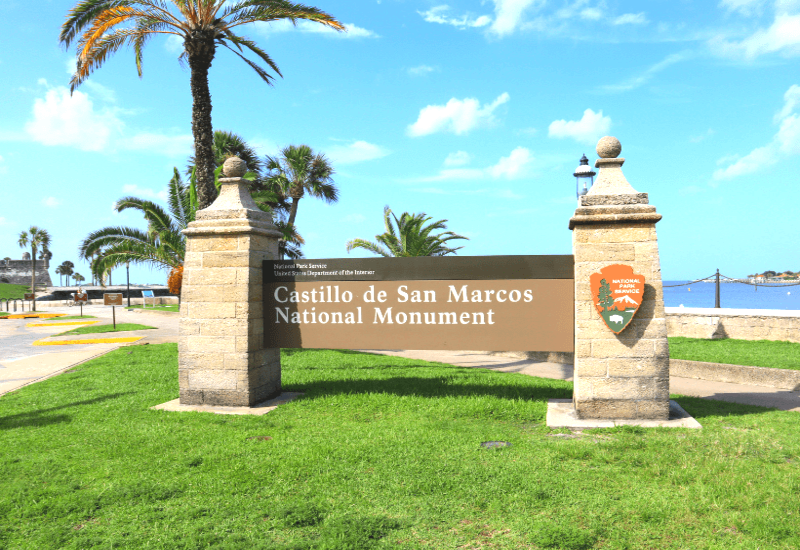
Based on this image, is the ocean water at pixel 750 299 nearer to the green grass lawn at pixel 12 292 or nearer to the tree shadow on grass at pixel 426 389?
→ the tree shadow on grass at pixel 426 389

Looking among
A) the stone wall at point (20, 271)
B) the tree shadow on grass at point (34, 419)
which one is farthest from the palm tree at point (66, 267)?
the tree shadow on grass at point (34, 419)

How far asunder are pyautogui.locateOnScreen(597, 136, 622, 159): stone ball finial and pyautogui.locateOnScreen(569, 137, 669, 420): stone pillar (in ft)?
1.41

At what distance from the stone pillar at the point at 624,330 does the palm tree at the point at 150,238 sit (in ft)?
41.6

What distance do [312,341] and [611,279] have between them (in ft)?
13.0

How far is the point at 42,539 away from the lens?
3.38 m

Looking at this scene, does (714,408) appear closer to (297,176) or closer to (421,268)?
(421,268)

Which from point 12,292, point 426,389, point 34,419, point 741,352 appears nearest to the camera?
point 34,419

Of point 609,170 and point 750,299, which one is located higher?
point 609,170

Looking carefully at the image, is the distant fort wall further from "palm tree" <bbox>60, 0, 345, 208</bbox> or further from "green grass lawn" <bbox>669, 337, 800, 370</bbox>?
"green grass lawn" <bbox>669, 337, 800, 370</bbox>

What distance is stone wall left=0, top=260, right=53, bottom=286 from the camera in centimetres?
9250

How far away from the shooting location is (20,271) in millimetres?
95125

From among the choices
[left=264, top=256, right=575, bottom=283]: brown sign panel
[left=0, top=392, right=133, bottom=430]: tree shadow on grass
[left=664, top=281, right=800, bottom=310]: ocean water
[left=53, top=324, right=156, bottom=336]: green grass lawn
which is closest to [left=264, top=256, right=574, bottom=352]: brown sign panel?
[left=264, top=256, right=575, bottom=283]: brown sign panel

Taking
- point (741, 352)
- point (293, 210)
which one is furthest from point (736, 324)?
point (293, 210)

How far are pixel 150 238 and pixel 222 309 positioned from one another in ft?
38.6
